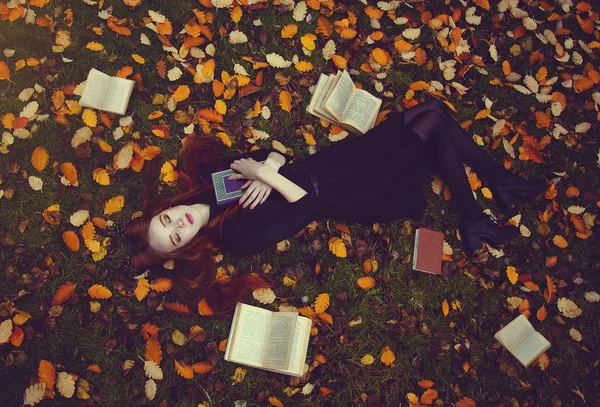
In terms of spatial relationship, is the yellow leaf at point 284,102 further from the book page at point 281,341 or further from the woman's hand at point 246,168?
the book page at point 281,341

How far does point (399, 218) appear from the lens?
3750 mm

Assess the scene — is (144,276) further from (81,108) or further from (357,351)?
(357,351)

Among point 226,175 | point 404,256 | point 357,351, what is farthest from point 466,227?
point 226,175

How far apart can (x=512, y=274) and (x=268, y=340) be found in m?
2.33

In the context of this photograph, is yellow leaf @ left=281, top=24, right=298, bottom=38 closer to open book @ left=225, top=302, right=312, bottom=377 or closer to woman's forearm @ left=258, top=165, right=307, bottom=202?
woman's forearm @ left=258, top=165, right=307, bottom=202

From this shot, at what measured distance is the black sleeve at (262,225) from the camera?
3523 mm

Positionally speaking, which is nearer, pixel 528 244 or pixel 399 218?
pixel 399 218

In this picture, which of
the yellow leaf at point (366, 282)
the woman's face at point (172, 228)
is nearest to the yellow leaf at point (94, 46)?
the woman's face at point (172, 228)

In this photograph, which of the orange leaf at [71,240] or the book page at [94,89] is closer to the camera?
the orange leaf at [71,240]

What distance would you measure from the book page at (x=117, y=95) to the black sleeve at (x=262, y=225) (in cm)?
Answer: 158

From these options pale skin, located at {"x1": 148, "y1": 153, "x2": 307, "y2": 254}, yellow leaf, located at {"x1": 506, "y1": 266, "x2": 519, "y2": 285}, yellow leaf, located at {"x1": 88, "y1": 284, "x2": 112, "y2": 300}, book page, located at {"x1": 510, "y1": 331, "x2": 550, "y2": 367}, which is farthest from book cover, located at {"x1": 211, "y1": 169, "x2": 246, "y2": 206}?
book page, located at {"x1": 510, "y1": 331, "x2": 550, "y2": 367}

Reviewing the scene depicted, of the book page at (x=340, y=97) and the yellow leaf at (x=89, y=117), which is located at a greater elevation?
the book page at (x=340, y=97)

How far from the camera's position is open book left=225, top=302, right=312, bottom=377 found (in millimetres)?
3568

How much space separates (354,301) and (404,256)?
0.64m
